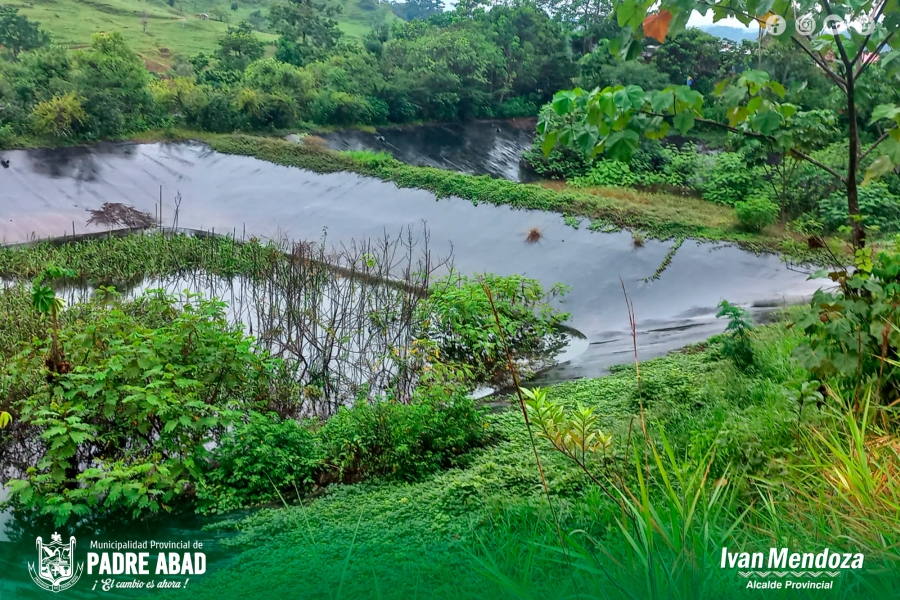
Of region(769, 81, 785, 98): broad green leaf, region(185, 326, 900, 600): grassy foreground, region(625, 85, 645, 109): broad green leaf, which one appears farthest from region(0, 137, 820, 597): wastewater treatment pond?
region(769, 81, 785, 98): broad green leaf

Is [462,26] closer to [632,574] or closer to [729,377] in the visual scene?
[729,377]

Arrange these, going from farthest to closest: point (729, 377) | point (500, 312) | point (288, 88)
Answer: point (288, 88), point (500, 312), point (729, 377)

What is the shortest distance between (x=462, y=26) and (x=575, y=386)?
4.88 metres

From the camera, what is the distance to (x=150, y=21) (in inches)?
327

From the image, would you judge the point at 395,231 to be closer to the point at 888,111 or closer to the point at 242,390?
the point at 242,390

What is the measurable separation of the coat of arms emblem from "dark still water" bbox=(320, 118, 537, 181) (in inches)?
221

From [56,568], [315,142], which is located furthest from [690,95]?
[315,142]

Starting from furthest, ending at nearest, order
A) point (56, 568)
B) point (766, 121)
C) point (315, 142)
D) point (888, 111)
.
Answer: point (315, 142) < point (56, 568) < point (766, 121) < point (888, 111)

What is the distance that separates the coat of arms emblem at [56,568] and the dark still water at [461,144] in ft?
18.4

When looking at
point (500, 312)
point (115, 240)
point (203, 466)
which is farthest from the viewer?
point (115, 240)

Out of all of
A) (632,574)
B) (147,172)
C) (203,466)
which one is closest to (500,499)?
(632,574)

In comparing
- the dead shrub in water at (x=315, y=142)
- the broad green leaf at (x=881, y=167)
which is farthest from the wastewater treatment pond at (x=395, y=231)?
the broad green leaf at (x=881, y=167)

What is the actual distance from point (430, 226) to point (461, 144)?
199cm

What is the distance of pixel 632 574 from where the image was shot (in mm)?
1608
